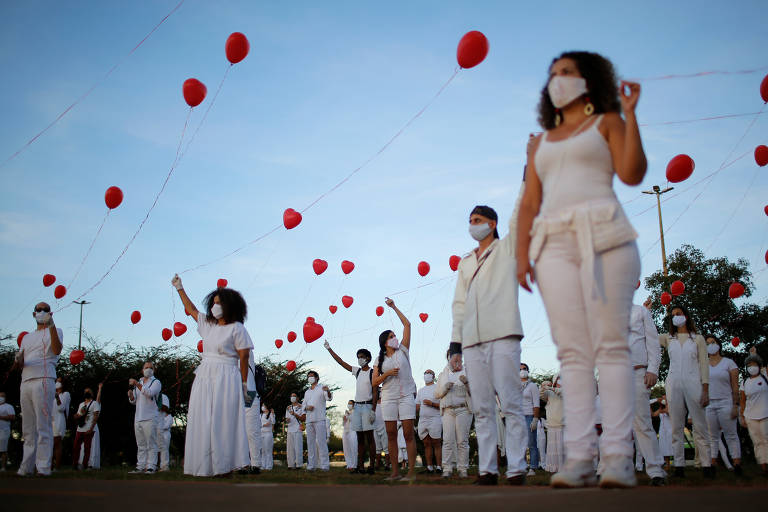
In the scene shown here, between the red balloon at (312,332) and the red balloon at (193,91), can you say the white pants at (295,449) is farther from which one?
the red balloon at (193,91)

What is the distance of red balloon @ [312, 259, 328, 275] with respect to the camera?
1773 centimetres

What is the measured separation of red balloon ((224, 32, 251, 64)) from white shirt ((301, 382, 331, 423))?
10.2 m

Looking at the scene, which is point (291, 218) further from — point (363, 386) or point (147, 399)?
point (147, 399)

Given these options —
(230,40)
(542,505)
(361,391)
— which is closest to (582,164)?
(542,505)

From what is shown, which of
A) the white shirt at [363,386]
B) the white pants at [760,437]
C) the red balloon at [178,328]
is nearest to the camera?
the white pants at [760,437]

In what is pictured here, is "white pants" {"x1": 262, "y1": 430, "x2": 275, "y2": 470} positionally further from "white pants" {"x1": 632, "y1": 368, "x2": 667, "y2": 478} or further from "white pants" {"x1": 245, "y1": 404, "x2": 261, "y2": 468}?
"white pants" {"x1": 632, "y1": 368, "x2": 667, "y2": 478}

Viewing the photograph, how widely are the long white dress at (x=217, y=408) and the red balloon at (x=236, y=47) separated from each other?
458cm

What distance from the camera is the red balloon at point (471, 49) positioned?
31.8 ft

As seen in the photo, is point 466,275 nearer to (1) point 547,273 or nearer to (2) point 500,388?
(2) point 500,388

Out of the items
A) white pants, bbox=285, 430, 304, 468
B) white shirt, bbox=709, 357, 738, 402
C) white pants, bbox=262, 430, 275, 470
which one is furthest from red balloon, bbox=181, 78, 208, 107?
white pants, bbox=285, 430, 304, 468

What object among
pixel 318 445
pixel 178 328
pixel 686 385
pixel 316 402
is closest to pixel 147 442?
pixel 316 402

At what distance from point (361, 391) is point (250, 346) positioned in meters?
6.65

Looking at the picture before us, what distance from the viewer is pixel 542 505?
234 cm

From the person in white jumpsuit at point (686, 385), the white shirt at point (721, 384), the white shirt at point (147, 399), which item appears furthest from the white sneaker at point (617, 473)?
the white shirt at point (147, 399)
